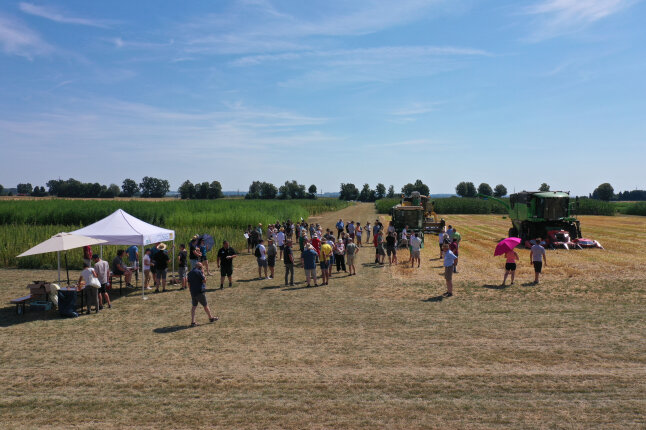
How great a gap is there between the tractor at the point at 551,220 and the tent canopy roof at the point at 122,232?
2258 cm

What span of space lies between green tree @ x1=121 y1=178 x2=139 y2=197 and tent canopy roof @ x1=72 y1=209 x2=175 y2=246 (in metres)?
153

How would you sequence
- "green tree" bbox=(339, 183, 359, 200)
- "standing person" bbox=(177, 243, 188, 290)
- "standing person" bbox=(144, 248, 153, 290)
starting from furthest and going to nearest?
"green tree" bbox=(339, 183, 359, 200), "standing person" bbox=(177, 243, 188, 290), "standing person" bbox=(144, 248, 153, 290)

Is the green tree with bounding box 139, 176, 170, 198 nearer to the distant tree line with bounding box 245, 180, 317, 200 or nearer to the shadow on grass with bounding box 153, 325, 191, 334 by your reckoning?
the distant tree line with bounding box 245, 180, 317, 200

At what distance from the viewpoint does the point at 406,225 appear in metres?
27.8

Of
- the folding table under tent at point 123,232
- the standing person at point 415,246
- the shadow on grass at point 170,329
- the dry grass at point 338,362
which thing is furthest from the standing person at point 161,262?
the standing person at point 415,246

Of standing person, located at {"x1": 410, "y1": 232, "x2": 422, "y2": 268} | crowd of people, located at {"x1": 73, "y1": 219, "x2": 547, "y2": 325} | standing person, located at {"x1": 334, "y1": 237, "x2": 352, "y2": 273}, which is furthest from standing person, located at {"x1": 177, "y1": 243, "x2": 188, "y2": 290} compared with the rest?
standing person, located at {"x1": 410, "y1": 232, "x2": 422, "y2": 268}

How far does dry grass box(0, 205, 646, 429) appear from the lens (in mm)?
6391

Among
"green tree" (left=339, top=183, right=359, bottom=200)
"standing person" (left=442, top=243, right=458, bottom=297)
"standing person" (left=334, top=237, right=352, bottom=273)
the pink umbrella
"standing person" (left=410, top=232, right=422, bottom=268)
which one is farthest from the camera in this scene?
"green tree" (left=339, top=183, right=359, bottom=200)

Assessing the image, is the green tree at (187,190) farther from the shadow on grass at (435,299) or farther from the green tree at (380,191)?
the shadow on grass at (435,299)

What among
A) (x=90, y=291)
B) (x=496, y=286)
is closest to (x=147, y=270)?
(x=90, y=291)

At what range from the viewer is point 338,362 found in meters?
8.45

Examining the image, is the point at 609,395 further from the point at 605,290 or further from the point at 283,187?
the point at 283,187

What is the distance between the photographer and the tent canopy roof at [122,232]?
1445cm

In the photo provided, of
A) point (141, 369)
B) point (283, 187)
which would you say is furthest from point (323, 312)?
point (283, 187)
